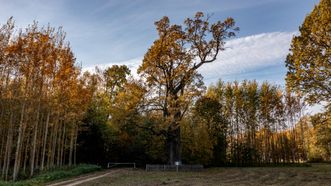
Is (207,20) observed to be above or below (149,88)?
above

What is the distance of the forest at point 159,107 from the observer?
1273 cm

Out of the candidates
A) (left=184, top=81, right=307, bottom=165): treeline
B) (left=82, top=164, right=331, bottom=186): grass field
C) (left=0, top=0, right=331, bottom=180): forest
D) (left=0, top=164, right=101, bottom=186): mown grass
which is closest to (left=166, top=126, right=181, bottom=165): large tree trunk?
(left=0, top=0, right=331, bottom=180): forest

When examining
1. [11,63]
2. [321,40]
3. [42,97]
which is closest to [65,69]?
[42,97]

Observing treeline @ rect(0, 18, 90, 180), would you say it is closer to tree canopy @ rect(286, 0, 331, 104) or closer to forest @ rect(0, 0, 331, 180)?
forest @ rect(0, 0, 331, 180)

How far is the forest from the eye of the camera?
41.8 feet

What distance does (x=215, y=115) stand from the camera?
29.1m

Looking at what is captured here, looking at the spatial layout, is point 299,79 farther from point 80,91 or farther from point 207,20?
point 80,91

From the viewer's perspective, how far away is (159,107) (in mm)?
20328

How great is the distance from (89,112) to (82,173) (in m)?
9.33

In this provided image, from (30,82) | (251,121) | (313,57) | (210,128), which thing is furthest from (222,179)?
(251,121)

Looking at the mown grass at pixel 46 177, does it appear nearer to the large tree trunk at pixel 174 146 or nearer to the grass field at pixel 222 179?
the grass field at pixel 222 179

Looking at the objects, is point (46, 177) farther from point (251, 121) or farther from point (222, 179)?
point (251, 121)

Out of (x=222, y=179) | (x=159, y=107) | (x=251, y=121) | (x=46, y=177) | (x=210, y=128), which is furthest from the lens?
(x=251, y=121)

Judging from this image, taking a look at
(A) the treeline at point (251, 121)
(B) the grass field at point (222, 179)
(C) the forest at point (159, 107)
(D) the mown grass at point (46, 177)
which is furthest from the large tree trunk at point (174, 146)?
(A) the treeline at point (251, 121)
